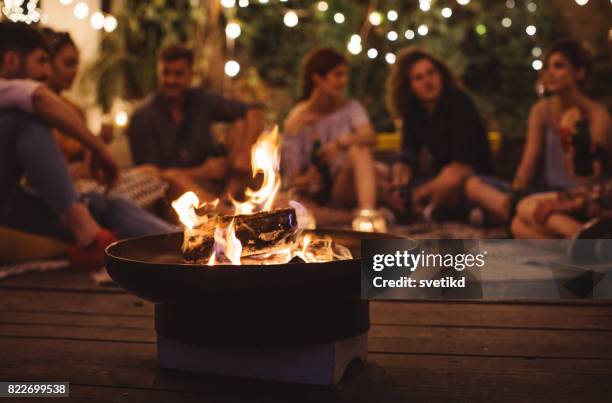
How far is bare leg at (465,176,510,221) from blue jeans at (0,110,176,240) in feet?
7.03

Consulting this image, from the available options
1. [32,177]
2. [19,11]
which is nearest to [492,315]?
[32,177]

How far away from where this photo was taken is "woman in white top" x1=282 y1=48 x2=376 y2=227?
4164mm

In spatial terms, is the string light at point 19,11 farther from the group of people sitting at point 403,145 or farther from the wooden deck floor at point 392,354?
the wooden deck floor at point 392,354

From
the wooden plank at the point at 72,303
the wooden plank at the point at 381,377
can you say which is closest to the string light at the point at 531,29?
the wooden plank at the point at 72,303

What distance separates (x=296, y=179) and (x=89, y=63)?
2423mm

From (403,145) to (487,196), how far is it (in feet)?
2.19

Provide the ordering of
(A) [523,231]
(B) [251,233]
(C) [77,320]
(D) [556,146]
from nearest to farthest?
(B) [251,233] < (C) [77,320] < (A) [523,231] < (D) [556,146]

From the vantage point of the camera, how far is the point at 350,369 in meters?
1.73

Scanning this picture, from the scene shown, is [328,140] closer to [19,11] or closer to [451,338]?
[19,11]

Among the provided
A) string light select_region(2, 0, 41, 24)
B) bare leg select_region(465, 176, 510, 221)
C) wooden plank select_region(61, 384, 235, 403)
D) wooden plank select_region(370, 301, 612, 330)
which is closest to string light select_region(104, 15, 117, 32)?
string light select_region(2, 0, 41, 24)

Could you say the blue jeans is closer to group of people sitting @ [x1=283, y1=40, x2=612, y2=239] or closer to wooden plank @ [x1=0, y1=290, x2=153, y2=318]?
wooden plank @ [x1=0, y1=290, x2=153, y2=318]

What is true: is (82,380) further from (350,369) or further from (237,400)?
(350,369)

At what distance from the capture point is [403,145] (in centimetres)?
437

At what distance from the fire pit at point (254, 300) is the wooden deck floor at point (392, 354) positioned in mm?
47
